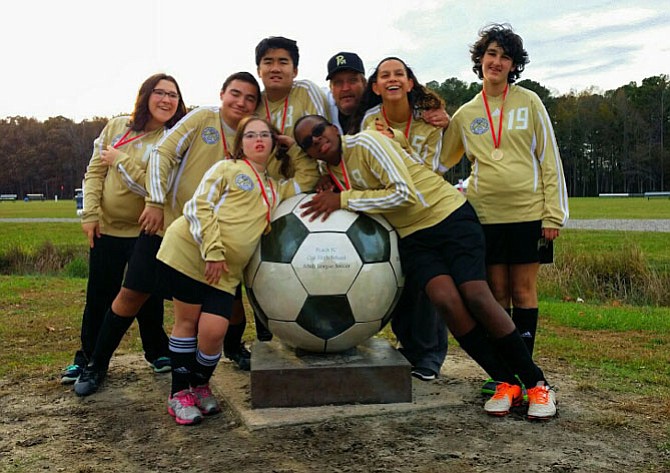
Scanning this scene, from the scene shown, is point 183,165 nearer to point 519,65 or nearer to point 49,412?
point 49,412

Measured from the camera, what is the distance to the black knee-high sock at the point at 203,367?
4.17 metres

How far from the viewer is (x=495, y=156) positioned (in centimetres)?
450

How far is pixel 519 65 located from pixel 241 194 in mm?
2217

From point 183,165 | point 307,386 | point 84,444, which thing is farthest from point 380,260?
point 84,444

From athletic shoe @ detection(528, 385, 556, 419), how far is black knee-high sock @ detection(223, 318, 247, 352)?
7.85 feet

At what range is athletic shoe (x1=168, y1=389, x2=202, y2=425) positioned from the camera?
4.11 m

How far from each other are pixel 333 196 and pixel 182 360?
4.77 ft

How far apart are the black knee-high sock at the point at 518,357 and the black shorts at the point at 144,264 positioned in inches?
96.3

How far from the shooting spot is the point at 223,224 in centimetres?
400

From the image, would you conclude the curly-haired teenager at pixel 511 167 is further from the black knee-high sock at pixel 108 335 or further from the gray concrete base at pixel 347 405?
the black knee-high sock at pixel 108 335

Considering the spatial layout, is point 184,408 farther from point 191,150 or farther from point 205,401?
point 191,150

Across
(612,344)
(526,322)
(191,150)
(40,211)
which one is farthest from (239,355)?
(40,211)

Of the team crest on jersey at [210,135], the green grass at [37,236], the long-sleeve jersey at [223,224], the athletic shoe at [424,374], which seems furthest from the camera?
the green grass at [37,236]

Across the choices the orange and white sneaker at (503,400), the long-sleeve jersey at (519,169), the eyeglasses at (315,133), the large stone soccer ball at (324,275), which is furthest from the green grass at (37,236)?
the orange and white sneaker at (503,400)
